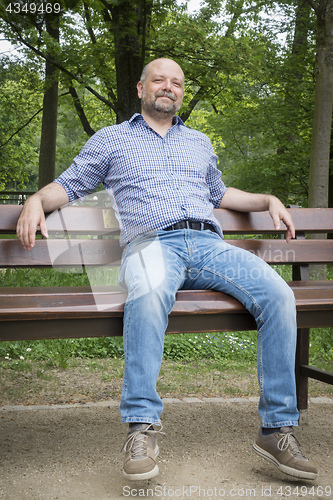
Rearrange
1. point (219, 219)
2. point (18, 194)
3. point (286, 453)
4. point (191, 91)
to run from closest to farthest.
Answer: point (286, 453) → point (219, 219) → point (191, 91) → point (18, 194)

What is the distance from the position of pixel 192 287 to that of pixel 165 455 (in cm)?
83

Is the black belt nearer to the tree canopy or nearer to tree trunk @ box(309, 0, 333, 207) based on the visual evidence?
tree trunk @ box(309, 0, 333, 207)

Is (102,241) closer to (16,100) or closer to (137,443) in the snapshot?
(137,443)

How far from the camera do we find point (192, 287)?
8.91 ft

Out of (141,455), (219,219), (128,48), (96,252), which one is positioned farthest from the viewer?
(128,48)

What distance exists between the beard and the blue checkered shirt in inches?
3.2

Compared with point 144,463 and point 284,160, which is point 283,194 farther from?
point 144,463

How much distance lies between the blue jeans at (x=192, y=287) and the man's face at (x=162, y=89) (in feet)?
2.58

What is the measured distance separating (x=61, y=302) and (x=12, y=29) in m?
8.23

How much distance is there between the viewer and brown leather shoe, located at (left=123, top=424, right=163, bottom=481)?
6.61 feet

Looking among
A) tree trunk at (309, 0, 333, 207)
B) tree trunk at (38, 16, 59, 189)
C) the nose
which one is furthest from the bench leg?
tree trunk at (38, 16, 59, 189)

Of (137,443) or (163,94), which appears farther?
(163,94)

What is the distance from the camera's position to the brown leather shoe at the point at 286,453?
2.22 m

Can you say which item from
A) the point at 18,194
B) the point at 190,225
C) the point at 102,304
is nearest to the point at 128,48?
the point at 190,225
